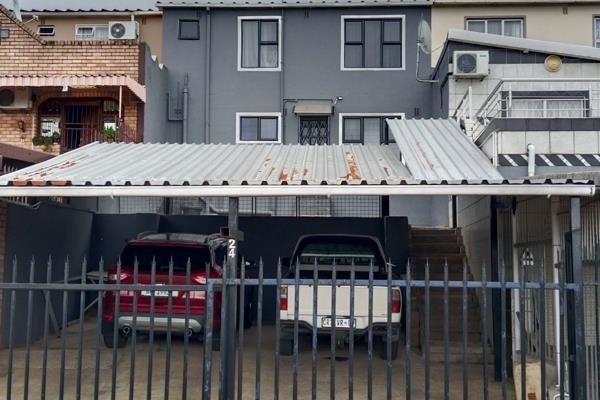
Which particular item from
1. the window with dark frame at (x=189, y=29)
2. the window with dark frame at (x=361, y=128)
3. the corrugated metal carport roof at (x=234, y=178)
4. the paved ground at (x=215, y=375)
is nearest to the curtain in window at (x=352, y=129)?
the window with dark frame at (x=361, y=128)

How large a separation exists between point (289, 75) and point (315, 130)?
1.72 meters

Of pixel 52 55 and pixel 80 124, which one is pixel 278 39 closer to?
pixel 80 124

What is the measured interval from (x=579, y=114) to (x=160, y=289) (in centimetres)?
1043

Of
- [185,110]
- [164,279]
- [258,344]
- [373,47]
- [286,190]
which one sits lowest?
[258,344]

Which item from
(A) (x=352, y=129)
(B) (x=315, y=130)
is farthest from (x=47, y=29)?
(A) (x=352, y=129)

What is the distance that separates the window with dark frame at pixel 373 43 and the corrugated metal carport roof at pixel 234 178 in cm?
965

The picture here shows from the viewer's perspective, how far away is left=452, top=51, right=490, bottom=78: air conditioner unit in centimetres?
1383

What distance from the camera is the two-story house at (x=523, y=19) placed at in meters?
16.7

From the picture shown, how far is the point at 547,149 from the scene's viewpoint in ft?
28.1

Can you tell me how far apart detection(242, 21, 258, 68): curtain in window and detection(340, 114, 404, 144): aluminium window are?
3.04 m

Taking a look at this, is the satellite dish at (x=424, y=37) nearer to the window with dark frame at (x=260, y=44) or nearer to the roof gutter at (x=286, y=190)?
the window with dark frame at (x=260, y=44)

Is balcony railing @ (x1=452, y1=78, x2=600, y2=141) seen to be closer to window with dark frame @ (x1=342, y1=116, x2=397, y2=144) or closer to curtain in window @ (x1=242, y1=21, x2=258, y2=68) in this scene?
window with dark frame @ (x1=342, y1=116, x2=397, y2=144)

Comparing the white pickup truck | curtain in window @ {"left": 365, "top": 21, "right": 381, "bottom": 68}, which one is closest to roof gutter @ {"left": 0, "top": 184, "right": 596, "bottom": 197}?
the white pickup truck

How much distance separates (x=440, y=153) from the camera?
7.54 metres
